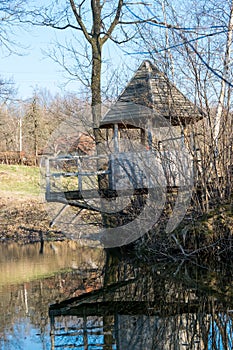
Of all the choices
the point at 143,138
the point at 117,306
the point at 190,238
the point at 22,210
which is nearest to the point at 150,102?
the point at 143,138

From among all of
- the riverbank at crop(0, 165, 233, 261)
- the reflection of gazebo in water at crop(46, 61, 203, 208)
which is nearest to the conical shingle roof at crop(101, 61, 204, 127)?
the reflection of gazebo in water at crop(46, 61, 203, 208)

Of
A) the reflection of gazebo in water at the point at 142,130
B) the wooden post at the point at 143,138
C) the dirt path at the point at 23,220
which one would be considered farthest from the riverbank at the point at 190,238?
the wooden post at the point at 143,138

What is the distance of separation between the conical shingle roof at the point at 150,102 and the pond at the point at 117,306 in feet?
9.40

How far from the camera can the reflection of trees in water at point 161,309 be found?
4.70 m

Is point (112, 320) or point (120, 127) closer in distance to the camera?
point (112, 320)

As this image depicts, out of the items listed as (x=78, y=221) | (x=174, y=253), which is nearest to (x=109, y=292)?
(x=174, y=253)

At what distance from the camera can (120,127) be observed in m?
11.8

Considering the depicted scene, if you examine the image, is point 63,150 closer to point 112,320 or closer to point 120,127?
point 120,127

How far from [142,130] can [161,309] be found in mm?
6555

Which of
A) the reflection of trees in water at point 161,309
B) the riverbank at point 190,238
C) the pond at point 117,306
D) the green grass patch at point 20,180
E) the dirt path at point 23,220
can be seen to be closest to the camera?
the reflection of trees in water at point 161,309

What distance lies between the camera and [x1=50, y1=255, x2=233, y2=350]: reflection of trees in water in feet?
15.4

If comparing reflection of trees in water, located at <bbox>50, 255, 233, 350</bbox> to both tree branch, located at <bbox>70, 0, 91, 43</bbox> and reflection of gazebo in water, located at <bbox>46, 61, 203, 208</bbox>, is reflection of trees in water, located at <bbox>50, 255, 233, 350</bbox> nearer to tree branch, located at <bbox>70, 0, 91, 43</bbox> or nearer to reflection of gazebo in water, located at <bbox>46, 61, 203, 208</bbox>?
reflection of gazebo in water, located at <bbox>46, 61, 203, 208</bbox>

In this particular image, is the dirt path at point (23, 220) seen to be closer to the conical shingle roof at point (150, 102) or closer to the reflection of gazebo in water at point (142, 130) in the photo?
the reflection of gazebo in water at point (142, 130)

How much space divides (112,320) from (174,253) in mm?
4267
